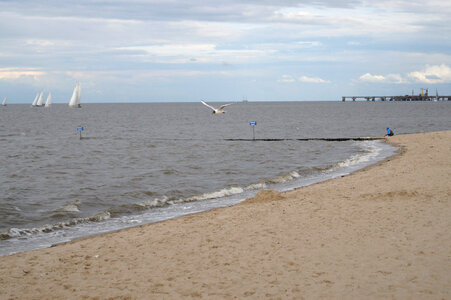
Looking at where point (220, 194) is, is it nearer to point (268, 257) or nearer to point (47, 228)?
point (47, 228)

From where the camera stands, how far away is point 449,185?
49.3 ft

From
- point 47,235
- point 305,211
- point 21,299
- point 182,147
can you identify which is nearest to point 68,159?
point 182,147

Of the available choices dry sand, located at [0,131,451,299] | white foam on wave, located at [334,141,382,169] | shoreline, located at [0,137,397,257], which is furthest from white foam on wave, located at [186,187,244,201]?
white foam on wave, located at [334,141,382,169]

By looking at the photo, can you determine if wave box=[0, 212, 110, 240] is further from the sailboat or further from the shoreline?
the sailboat

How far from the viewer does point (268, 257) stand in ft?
29.5

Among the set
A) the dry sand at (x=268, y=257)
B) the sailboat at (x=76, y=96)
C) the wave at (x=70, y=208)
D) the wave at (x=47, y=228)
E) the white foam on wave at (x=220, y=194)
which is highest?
the sailboat at (x=76, y=96)

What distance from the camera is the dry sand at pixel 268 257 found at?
7.54 meters

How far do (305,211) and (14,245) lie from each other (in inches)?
296

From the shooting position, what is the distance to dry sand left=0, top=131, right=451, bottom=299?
754cm

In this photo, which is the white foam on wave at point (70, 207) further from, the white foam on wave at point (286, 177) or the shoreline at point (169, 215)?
the white foam on wave at point (286, 177)

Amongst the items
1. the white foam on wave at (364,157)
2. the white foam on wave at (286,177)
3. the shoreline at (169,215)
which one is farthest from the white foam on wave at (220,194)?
the white foam on wave at (364,157)

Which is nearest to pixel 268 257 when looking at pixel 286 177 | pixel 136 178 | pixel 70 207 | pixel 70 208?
pixel 70 208

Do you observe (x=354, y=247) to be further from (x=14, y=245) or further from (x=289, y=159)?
(x=289, y=159)

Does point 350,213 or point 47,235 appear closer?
point 350,213
